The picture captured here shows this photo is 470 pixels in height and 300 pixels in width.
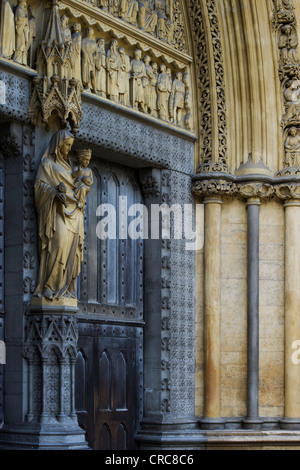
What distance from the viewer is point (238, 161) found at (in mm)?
12977

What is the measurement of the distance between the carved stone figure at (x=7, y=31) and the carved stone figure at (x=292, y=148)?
4153mm

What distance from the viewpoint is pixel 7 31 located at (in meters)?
10.2

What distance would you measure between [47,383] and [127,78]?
3644 mm

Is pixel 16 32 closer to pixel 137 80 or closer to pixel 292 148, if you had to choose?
pixel 137 80

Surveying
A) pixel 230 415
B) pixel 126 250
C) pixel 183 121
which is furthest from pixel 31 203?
pixel 230 415

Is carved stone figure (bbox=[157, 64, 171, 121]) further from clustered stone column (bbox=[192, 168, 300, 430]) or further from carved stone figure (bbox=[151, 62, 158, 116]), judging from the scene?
clustered stone column (bbox=[192, 168, 300, 430])

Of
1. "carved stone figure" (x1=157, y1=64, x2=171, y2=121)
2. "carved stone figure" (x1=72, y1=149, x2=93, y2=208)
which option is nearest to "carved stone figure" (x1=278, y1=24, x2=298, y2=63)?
"carved stone figure" (x1=157, y1=64, x2=171, y2=121)

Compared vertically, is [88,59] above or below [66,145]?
above

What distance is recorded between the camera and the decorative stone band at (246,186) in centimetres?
1264

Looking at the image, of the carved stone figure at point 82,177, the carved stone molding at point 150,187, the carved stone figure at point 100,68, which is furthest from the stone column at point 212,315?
the carved stone figure at point 82,177

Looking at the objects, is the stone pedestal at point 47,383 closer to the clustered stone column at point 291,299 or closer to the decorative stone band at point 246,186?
the decorative stone band at point 246,186

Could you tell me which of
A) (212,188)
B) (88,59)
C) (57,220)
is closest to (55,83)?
(88,59)

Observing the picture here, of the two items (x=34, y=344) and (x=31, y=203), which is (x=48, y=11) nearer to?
(x=31, y=203)

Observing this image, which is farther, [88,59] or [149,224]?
[149,224]
